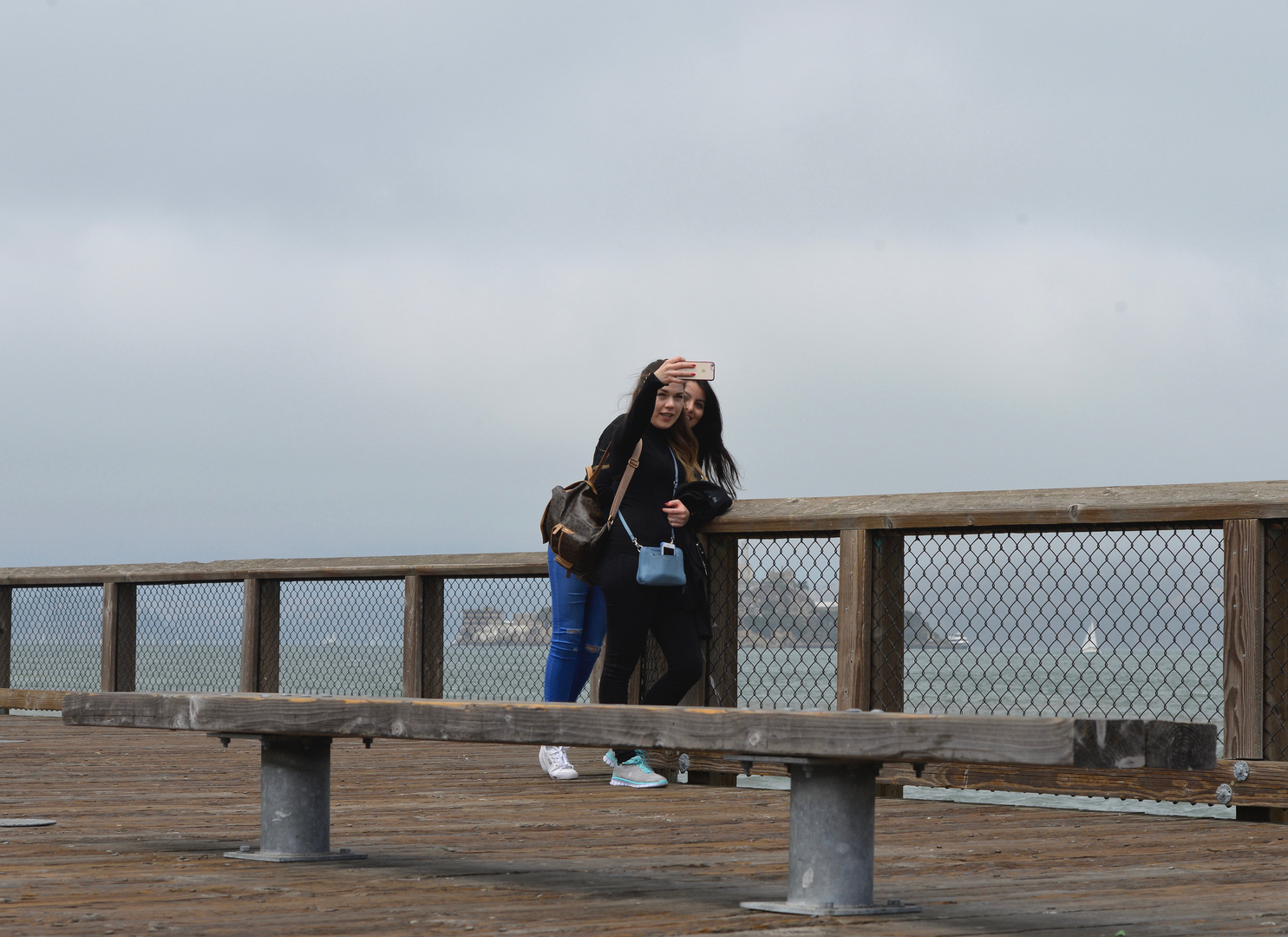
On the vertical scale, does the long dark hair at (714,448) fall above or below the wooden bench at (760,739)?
above

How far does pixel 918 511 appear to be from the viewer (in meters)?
5.93

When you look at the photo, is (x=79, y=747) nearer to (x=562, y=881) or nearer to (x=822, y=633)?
(x=822, y=633)

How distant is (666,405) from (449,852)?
7.79 ft

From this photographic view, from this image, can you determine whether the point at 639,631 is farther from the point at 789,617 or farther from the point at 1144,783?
the point at 1144,783

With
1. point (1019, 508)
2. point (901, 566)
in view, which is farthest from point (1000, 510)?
point (901, 566)

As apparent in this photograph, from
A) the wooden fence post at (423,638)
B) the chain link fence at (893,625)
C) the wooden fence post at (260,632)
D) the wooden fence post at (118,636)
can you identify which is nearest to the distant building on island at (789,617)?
the chain link fence at (893,625)

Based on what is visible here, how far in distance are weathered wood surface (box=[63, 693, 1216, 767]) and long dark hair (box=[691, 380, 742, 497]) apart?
2.86 meters

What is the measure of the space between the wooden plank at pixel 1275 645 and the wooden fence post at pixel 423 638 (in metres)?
4.43

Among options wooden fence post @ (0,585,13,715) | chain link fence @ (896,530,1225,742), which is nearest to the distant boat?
chain link fence @ (896,530,1225,742)

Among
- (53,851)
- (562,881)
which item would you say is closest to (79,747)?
(53,851)

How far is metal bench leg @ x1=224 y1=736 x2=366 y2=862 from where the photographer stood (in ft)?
13.0

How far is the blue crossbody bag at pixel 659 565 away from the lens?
5961 mm

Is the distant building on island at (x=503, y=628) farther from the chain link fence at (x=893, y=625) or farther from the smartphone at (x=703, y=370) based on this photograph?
the smartphone at (x=703, y=370)

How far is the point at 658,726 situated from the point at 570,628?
10.7ft
